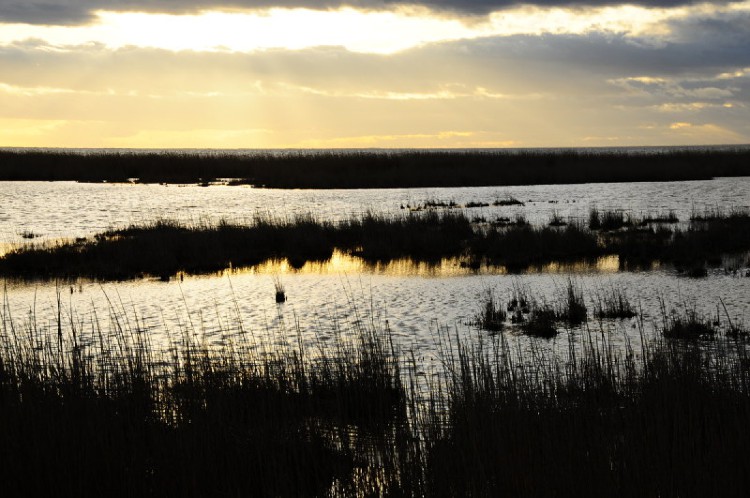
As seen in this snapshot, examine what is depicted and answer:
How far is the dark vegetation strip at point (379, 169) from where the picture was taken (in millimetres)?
59438

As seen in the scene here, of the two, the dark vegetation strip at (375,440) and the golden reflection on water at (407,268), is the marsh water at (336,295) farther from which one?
the dark vegetation strip at (375,440)

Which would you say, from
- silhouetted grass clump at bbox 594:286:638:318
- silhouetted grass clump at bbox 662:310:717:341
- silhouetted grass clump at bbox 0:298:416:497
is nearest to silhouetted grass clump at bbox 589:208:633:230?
silhouetted grass clump at bbox 594:286:638:318

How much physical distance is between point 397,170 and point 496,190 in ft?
37.6

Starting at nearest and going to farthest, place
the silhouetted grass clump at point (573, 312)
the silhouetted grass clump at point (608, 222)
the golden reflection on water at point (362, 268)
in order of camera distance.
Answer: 1. the silhouetted grass clump at point (573, 312)
2. the golden reflection on water at point (362, 268)
3. the silhouetted grass clump at point (608, 222)

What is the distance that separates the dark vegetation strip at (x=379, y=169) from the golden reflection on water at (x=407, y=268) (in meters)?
35.8

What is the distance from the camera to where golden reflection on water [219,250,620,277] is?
19.9 metres

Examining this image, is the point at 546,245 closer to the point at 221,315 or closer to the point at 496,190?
the point at 221,315

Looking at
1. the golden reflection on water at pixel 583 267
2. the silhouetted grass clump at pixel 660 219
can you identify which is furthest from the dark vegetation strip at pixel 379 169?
the golden reflection on water at pixel 583 267

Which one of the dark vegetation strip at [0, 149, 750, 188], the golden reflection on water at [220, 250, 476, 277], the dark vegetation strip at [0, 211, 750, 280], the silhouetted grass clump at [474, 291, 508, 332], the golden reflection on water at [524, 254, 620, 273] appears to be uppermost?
the dark vegetation strip at [0, 149, 750, 188]

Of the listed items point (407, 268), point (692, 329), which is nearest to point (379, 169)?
point (407, 268)

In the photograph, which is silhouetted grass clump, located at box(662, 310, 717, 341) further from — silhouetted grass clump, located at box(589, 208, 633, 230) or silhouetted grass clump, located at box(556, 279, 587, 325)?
silhouetted grass clump, located at box(589, 208, 633, 230)

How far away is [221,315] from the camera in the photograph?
1491 cm

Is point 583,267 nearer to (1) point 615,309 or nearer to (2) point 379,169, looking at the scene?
(1) point 615,309

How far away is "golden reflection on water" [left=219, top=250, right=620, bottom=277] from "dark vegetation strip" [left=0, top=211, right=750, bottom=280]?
0.48 meters
